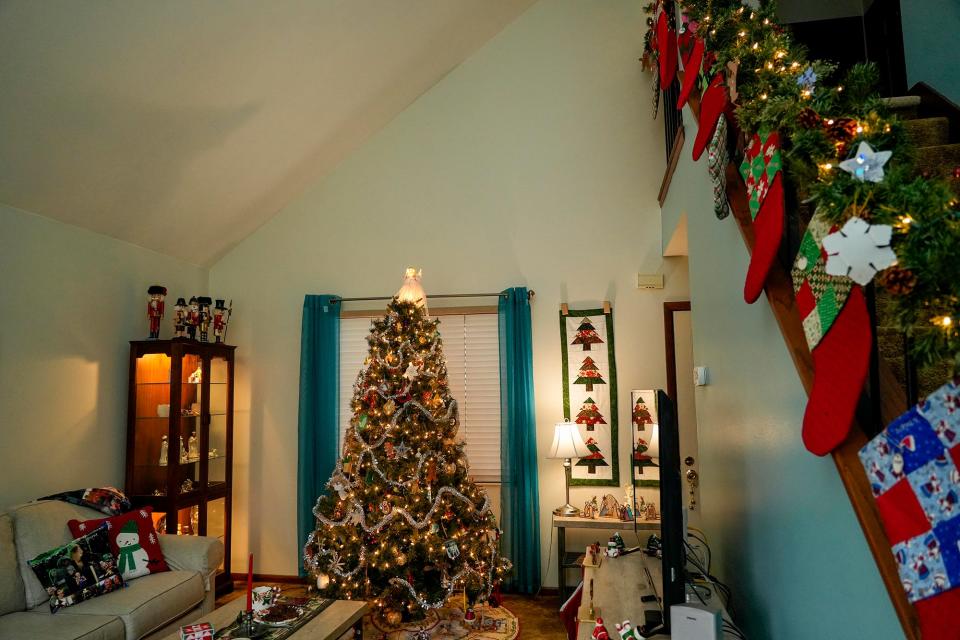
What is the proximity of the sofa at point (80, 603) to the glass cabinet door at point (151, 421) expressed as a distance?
0.59 metres

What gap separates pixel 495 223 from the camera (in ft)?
15.7

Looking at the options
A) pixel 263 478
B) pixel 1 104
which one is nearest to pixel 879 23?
pixel 1 104

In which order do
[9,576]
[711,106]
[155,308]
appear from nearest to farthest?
[711,106] < [9,576] < [155,308]

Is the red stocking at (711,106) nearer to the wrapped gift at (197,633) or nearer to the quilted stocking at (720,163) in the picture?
the quilted stocking at (720,163)

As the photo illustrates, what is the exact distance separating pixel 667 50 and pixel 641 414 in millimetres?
2428

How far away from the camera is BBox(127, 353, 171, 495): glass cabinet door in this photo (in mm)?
4141

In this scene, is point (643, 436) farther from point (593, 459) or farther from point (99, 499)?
point (99, 499)

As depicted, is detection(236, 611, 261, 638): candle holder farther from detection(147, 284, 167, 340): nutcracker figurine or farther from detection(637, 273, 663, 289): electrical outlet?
detection(637, 273, 663, 289): electrical outlet

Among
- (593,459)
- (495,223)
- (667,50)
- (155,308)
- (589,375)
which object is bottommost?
(593,459)

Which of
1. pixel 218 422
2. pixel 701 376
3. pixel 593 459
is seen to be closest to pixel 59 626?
pixel 218 422

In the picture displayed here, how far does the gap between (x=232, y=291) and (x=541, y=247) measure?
2681mm

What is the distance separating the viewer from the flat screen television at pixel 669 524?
1.84m

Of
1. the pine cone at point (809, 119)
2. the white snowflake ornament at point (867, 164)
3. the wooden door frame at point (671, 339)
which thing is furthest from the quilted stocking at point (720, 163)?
the wooden door frame at point (671, 339)

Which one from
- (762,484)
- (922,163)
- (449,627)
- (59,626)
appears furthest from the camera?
(449,627)
